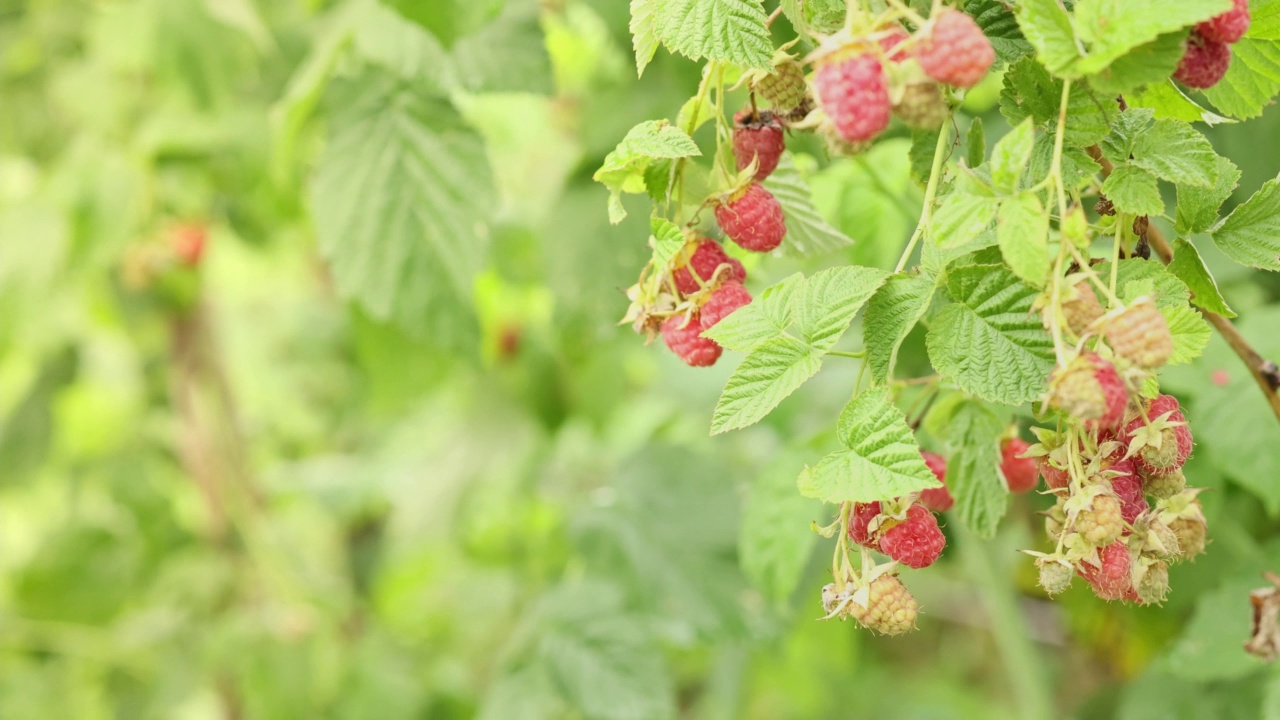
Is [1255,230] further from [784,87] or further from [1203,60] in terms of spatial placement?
[784,87]

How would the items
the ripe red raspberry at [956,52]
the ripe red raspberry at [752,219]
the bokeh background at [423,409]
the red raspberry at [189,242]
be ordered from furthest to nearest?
the red raspberry at [189,242], the bokeh background at [423,409], the ripe red raspberry at [752,219], the ripe red raspberry at [956,52]

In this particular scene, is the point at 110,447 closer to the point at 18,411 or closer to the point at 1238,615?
the point at 18,411

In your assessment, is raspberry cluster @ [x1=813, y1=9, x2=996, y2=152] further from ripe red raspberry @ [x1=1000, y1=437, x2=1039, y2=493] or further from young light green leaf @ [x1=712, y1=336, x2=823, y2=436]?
ripe red raspberry @ [x1=1000, y1=437, x2=1039, y2=493]

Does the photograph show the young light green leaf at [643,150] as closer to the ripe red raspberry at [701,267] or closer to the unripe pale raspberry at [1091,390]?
the ripe red raspberry at [701,267]

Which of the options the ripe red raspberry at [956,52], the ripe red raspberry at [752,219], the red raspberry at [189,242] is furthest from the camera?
the red raspberry at [189,242]

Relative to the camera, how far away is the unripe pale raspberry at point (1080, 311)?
0.33 metres

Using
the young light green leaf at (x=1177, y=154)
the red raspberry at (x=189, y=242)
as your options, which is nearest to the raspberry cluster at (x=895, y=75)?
the young light green leaf at (x=1177, y=154)

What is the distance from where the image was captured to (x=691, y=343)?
1.31ft

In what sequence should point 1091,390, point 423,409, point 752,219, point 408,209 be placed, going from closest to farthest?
point 1091,390 → point 752,219 → point 408,209 → point 423,409

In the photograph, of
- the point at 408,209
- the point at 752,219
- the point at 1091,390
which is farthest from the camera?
the point at 408,209

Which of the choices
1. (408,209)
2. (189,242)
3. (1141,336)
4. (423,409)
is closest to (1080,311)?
(1141,336)

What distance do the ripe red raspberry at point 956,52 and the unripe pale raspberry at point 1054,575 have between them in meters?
0.16

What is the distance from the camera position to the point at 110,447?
1300mm

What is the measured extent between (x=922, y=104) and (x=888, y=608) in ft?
0.54
